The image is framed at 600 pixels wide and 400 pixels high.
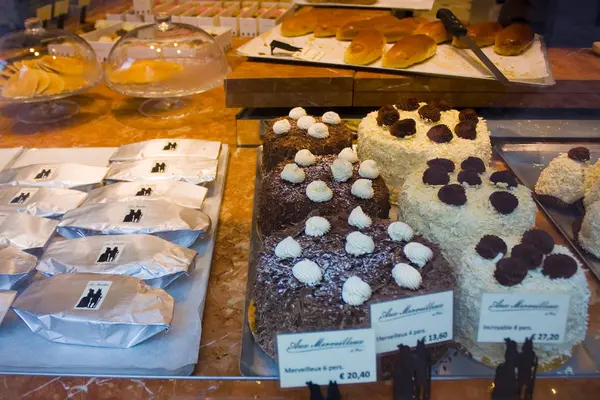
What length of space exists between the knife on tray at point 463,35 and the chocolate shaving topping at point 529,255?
93 centimetres

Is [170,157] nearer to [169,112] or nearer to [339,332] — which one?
[169,112]

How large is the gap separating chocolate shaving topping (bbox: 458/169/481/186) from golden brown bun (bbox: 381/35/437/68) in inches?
27.8

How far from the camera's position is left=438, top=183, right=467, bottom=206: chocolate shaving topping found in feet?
4.05

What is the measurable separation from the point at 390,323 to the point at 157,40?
1722 millimetres

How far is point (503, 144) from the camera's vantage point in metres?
1.91

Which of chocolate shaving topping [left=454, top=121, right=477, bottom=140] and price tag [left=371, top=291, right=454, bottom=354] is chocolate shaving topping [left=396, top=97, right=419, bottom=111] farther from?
price tag [left=371, top=291, right=454, bottom=354]

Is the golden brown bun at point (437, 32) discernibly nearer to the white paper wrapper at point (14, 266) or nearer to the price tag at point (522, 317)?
the price tag at point (522, 317)

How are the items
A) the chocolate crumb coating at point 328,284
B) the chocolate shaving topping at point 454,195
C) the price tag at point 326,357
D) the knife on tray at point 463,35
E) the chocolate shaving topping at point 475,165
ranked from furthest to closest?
the knife on tray at point 463,35
the chocolate shaving topping at point 475,165
the chocolate shaving topping at point 454,195
the chocolate crumb coating at point 328,284
the price tag at point 326,357

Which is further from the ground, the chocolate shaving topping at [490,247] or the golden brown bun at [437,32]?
the golden brown bun at [437,32]

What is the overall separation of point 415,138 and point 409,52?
46 cm

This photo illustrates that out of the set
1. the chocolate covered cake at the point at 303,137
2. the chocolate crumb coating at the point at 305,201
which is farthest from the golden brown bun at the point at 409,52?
the chocolate crumb coating at the point at 305,201

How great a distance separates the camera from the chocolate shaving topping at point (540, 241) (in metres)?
1.06

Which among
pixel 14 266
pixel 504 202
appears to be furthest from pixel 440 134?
pixel 14 266

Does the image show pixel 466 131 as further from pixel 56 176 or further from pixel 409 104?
pixel 56 176
